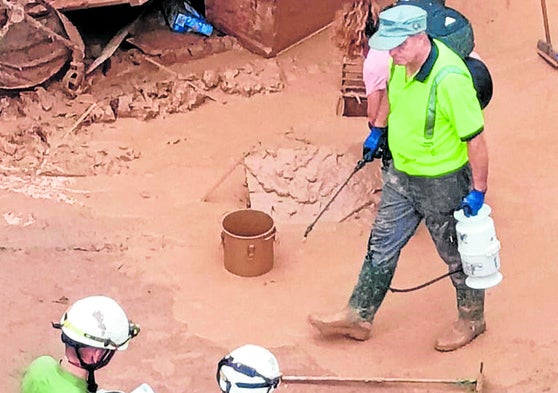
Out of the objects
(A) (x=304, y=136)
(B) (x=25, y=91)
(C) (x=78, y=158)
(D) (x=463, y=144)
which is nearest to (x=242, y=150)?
(A) (x=304, y=136)

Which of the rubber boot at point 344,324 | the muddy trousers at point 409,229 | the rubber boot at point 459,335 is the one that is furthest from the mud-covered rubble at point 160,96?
the rubber boot at point 459,335

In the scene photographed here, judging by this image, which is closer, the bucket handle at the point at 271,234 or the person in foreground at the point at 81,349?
the person in foreground at the point at 81,349

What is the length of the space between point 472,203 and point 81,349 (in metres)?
2.27

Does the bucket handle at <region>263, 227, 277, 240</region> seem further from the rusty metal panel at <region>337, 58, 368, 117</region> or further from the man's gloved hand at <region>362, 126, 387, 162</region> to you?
the rusty metal panel at <region>337, 58, 368, 117</region>

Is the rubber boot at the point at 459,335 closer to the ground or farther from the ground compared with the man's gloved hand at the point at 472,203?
closer to the ground

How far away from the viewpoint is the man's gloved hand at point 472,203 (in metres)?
5.58

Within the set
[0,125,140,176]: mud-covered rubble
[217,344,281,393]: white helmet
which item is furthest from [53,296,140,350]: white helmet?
[0,125,140,176]: mud-covered rubble

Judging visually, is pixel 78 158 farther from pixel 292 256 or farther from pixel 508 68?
pixel 508 68

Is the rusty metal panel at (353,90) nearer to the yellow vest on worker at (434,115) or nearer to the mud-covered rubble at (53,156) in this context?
the mud-covered rubble at (53,156)

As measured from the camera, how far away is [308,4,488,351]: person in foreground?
546 cm

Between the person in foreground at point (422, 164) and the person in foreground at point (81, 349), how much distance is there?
2000 millimetres

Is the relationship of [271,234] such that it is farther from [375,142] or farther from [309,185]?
[375,142]

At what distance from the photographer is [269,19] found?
32.4ft

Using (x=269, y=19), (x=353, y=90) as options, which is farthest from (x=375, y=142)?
(x=269, y=19)
